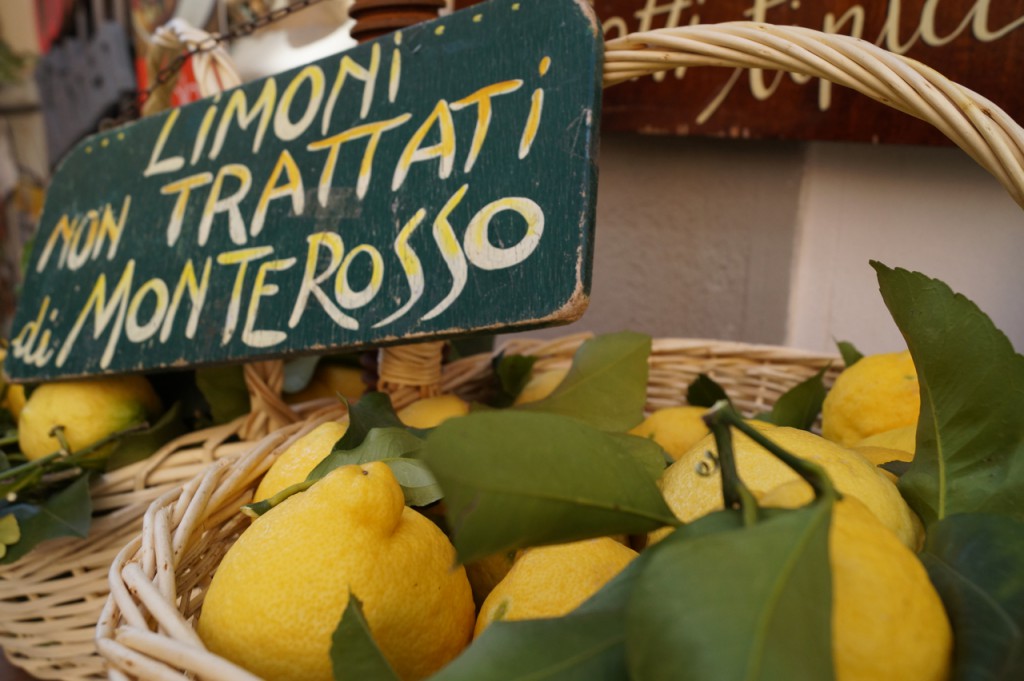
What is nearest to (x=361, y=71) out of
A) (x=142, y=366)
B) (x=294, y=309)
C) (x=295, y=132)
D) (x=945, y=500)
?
(x=295, y=132)

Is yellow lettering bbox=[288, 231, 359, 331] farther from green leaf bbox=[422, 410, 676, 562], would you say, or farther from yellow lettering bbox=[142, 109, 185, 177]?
green leaf bbox=[422, 410, 676, 562]

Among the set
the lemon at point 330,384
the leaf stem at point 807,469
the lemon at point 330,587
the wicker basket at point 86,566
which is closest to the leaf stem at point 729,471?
the leaf stem at point 807,469

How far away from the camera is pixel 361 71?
0.75 m

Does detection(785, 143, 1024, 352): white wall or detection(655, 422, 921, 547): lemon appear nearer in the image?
detection(655, 422, 921, 547): lemon

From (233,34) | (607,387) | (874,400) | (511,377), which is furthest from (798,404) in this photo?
(233,34)

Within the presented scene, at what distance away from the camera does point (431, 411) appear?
701 millimetres

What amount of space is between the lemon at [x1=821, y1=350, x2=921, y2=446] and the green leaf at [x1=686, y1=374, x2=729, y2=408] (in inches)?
4.6

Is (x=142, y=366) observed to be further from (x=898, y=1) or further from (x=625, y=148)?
(x=898, y=1)

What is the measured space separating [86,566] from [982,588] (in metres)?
0.70

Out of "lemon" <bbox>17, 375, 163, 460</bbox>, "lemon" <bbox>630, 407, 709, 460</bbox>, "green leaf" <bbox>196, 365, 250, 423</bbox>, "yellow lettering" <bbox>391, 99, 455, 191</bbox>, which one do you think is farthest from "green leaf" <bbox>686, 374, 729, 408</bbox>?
"lemon" <bbox>17, 375, 163, 460</bbox>

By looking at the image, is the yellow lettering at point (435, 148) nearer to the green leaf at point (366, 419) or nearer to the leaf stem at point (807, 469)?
the green leaf at point (366, 419)

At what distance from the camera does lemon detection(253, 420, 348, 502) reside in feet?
1.83

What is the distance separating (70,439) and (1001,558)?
80 cm

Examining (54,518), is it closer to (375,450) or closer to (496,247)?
(375,450)
